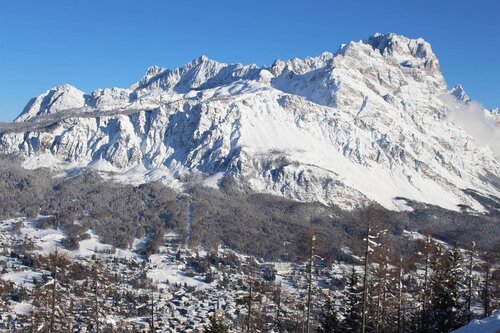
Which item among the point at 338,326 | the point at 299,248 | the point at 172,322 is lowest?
the point at 172,322

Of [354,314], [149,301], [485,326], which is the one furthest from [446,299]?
[149,301]

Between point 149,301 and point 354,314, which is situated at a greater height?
point 354,314

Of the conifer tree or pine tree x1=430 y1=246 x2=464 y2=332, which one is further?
pine tree x1=430 y1=246 x2=464 y2=332

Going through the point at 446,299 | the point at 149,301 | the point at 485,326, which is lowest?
the point at 149,301

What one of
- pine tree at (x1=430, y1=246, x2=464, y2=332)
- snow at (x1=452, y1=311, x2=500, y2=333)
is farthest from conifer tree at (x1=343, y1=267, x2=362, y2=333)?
snow at (x1=452, y1=311, x2=500, y2=333)

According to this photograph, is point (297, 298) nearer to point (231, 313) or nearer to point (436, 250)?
point (231, 313)

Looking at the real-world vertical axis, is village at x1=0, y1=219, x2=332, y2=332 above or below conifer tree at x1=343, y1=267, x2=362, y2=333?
below

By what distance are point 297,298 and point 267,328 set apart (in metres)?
46.6

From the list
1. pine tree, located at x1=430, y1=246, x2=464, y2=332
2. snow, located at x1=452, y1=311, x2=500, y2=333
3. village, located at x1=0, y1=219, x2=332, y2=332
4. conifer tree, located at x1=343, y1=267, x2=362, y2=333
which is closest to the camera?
snow, located at x1=452, y1=311, x2=500, y2=333

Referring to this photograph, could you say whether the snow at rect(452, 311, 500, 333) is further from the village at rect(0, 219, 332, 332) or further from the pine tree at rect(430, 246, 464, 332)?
the village at rect(0, 219, 332, 332)

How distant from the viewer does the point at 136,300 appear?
541ft

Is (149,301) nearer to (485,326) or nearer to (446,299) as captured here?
(446,299)

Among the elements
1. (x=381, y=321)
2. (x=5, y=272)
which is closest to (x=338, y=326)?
(x=381, y=321)

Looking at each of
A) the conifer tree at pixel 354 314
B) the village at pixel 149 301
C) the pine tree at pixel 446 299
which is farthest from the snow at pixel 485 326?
the village at pixel 149 301
